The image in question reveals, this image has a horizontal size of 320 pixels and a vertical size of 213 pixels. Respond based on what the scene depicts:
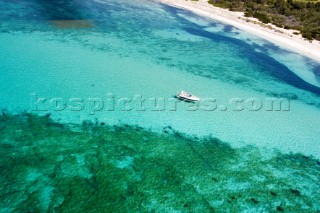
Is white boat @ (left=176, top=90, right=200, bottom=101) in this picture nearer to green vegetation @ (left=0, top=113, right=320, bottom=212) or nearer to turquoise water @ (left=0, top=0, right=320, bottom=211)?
turquoise water @ (left=0, top=0, right=320, bottom=211)

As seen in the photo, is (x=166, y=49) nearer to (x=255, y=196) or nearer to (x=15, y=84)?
(x=15, y=84)

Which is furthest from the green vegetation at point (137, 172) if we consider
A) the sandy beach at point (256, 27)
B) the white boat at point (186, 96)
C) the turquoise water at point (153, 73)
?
the sandy beach at point (256, 27)

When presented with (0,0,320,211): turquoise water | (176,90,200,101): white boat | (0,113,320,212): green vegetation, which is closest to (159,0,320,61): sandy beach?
(0,0,320,211): turquoise water

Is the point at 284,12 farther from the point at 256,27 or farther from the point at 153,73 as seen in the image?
the point at 153,73

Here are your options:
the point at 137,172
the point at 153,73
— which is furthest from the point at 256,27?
the point at 137,172

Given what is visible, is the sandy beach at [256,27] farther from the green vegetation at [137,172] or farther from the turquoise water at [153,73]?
the green vegetation at [137,172]

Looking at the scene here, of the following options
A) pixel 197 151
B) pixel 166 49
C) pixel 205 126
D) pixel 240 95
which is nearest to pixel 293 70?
pixel 240 95

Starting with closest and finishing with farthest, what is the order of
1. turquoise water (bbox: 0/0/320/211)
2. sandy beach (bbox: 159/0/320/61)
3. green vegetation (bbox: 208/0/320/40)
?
turquoise water (bbox: 0/0/320/211), sandy beach (bbox: 159/0/320/61), green vegetation (bbox: 208/0/320/40)
